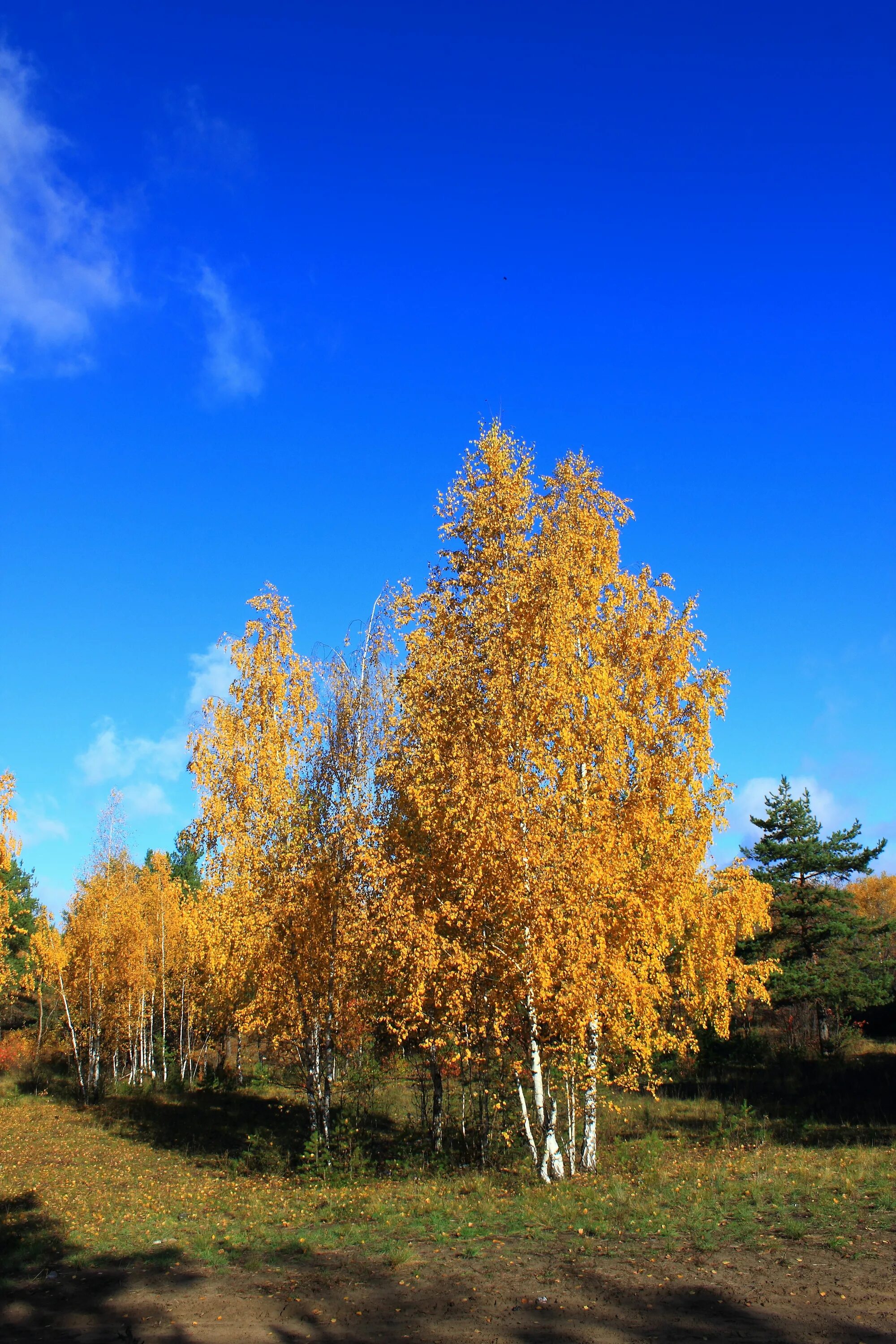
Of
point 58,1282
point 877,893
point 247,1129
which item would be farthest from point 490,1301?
point 877,893

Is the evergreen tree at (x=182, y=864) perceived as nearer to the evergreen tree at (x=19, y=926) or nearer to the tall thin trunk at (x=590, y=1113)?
the evergreen tree at (x=19, y=926)

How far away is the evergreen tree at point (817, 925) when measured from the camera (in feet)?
98.9

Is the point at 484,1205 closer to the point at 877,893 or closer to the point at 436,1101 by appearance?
the point at 436,1101

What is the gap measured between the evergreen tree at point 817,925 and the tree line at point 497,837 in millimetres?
15618

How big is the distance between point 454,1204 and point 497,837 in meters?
5.63

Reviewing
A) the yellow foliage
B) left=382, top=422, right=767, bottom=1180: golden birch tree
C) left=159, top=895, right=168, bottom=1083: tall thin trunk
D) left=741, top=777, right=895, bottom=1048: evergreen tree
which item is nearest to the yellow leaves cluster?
left=382, top=422, right=767, bottom=1180: golden birch tree

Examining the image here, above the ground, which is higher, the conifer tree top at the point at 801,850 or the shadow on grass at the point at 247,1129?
the conifer tree top at the point at 801,850

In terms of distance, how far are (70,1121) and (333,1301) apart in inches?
930

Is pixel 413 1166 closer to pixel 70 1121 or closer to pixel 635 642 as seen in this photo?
pixel 635 642

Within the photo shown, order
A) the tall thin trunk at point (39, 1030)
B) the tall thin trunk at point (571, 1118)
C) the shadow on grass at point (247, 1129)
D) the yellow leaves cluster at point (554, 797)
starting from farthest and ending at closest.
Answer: the tall thin trunk at point (39, 1030) < the shadow on grass at point (247, 1129) < the tall thin trunk at point (571, 1118) < the yellow leaves cluster at point (554, 797)

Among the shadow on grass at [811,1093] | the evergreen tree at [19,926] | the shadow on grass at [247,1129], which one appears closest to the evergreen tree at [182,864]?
the evergreen tree at [19,926]

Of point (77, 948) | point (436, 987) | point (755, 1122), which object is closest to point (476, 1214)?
point (436, 987)

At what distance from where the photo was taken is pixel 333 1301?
859 cm

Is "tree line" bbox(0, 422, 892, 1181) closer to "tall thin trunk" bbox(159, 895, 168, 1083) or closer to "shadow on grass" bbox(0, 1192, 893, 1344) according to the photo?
"shadow on grass" bbox(0, 1192, 893, 1344)
